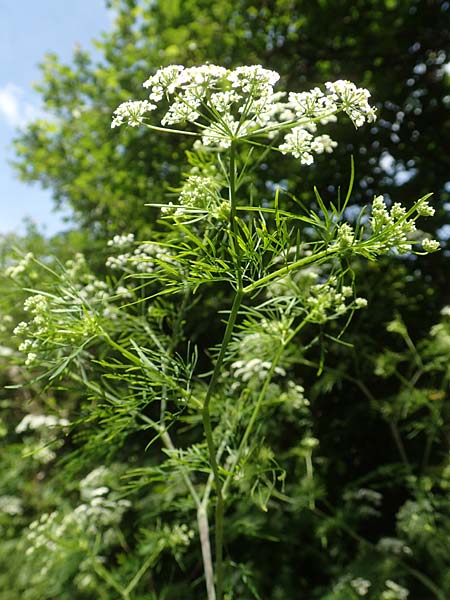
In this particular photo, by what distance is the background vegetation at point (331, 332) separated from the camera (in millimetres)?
2814

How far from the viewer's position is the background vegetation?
9.23ft


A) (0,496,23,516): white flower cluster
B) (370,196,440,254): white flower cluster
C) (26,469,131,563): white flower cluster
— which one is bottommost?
(0,496,23,516): white flower cluster

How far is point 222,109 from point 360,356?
7.62 ft

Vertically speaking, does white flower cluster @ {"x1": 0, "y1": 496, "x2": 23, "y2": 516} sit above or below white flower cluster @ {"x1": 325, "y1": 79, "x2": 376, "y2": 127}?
below

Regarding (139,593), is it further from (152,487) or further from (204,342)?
(204,342)

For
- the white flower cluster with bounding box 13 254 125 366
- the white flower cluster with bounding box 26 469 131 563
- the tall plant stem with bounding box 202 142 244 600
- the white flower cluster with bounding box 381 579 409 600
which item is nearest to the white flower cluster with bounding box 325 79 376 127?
the tall plant stem with bounding box 202 142 244 600

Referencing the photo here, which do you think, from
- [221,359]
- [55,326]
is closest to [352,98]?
[221,359]

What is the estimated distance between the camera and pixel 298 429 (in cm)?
317

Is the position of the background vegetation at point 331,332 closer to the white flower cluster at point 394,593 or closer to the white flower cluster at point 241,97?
the white flower cluster at point 394,593

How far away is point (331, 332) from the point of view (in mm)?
2996

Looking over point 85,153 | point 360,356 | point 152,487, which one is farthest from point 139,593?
point 85,153

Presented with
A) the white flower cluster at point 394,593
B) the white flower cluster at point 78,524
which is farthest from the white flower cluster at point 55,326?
the white flower cluster at point 394,593

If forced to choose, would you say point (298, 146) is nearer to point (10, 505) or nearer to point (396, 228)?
point (396, 228)

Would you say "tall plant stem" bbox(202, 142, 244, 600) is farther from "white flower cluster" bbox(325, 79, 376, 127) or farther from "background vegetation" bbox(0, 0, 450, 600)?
"background vegetation" bbox(0, 0, 450, 600)
